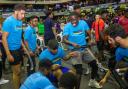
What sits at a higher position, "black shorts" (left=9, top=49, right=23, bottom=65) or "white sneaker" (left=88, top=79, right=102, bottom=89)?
"black shorts" (left=9, top=49, right=23, bottom=65)

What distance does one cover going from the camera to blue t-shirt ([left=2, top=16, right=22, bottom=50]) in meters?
6.12

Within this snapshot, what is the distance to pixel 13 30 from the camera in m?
6.18

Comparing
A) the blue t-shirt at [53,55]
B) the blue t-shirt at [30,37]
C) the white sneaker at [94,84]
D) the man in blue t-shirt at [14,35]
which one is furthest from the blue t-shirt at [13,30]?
the white sneaker at [94,84]

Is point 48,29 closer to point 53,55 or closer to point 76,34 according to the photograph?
point 76,34

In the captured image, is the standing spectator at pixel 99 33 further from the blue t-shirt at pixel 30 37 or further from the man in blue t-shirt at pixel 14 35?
the man in blue t-shirt at pixel 14 35

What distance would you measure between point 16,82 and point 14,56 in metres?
0.53

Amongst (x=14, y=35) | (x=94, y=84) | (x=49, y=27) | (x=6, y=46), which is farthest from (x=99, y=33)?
(x=6, y=46)

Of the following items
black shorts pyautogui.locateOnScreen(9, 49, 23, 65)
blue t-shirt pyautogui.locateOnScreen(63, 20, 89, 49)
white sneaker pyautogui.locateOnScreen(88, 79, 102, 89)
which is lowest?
white sneaker pyautogui.locateOnScreen(88, 79, 102, 89)

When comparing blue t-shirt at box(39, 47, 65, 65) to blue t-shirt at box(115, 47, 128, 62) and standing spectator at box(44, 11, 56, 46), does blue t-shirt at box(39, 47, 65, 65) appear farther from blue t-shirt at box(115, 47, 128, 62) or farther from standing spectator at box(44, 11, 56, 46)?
standing spectator at box(44, 11, 56, 46)

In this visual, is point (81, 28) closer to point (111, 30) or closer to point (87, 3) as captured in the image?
point (111, 30)

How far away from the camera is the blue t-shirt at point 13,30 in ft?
20.1

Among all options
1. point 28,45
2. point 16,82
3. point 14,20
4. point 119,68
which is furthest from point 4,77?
point 119,68

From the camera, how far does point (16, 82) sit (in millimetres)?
6418

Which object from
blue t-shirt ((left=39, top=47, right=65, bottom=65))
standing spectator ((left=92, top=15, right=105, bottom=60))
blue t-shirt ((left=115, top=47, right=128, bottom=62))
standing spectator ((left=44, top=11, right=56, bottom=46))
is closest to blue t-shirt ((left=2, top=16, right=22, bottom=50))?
blue t-shirt ((left=39, top=47, right=65, bottom=65))
